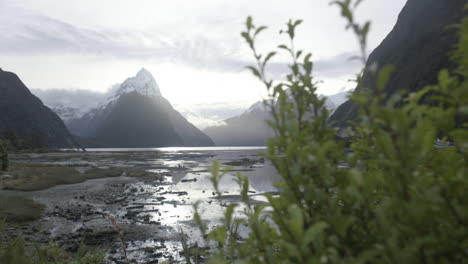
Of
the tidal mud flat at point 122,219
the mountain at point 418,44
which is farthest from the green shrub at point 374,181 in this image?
the mountain at point 418,44

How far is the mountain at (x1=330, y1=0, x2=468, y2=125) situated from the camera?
7788 cm

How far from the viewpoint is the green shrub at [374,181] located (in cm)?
137

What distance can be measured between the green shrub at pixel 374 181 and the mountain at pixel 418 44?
8155 centimetres

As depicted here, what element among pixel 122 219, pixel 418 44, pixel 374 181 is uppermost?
pixel 418 44

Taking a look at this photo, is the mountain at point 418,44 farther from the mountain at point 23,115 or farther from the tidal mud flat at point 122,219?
the mountain at point 23,115

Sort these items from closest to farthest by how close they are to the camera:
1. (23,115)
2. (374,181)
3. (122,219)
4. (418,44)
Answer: (374,181)
(122,219)
(418,44)
(23,115)

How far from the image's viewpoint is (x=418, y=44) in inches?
3590

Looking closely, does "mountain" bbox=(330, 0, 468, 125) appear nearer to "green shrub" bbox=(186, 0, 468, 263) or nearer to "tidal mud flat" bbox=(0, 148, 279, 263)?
"tidal mud flat" bbox=(0, 148, 279, 263)

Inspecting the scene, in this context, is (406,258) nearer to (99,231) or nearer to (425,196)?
(425,196)

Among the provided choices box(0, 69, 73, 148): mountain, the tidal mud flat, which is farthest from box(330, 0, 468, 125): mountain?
box(0, 69, 73, 148): mountain

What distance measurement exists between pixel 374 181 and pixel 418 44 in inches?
4334

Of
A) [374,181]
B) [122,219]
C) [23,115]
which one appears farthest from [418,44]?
[23,115]

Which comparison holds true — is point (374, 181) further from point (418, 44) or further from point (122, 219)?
point (418, 44)

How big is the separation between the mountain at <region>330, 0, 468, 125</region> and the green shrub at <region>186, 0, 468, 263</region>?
81.5 metres
